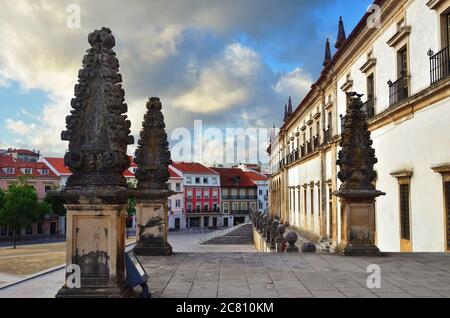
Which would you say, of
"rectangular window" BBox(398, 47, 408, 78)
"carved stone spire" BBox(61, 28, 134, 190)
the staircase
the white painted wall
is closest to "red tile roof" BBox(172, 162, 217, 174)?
the staircase

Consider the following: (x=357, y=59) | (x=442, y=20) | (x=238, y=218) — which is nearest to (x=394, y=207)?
(x=442, y=20)

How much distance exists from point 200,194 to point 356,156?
59.1m

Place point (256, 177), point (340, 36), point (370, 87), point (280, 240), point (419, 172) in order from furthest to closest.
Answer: point (256, 177) < point (340, 36) < point (280, 240) < point (370, 87) < point (419, 172)

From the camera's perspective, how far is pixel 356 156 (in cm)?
987

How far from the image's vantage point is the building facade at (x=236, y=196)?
235ft

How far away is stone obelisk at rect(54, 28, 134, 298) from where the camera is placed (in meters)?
5.11

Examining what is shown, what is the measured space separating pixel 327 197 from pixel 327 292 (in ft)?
66.9

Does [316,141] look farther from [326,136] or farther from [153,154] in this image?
[153,154]

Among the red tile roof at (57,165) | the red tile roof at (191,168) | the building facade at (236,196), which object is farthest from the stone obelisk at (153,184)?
the building facade at (236,196)

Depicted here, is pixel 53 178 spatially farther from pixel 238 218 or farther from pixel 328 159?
pixel 328 159

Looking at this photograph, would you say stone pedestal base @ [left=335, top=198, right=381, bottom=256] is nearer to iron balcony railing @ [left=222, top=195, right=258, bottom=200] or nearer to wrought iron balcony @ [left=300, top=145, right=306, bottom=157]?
wrought iron balcony @ [left=300, top=145, right=306, bottom=157]

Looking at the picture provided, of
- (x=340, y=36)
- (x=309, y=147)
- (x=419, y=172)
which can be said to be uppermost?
(x=340, y=36)

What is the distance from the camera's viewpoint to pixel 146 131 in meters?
9.80

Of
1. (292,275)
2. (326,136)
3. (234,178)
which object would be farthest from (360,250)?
(234,178)
